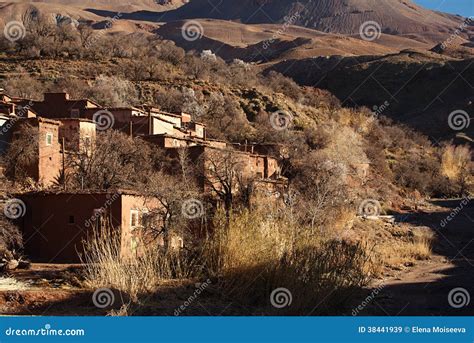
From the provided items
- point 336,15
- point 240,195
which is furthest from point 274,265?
point 336,15

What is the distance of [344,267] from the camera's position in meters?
10.5

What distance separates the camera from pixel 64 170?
25969 millimetres

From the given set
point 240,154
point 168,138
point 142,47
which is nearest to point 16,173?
point 168,138

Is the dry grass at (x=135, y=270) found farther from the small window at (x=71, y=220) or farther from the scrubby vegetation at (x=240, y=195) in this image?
the small window at (x=71, y=220)

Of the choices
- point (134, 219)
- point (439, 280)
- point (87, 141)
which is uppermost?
point (87, 141)

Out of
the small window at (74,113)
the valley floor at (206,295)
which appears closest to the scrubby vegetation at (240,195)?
the valley floor at (206,295)

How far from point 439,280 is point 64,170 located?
14.6 meters

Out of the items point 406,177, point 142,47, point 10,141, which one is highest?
point 142,47

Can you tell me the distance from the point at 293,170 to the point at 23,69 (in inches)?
1077

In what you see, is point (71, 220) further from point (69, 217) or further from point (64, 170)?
point (64, 170)

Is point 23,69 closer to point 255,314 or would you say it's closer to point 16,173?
point 16,173

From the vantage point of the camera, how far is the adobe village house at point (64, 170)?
2044cm

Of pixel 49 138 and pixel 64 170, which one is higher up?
pixel 49 138

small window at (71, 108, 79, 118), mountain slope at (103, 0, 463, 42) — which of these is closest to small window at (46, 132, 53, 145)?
small window at (71, 108, 79, 118)
